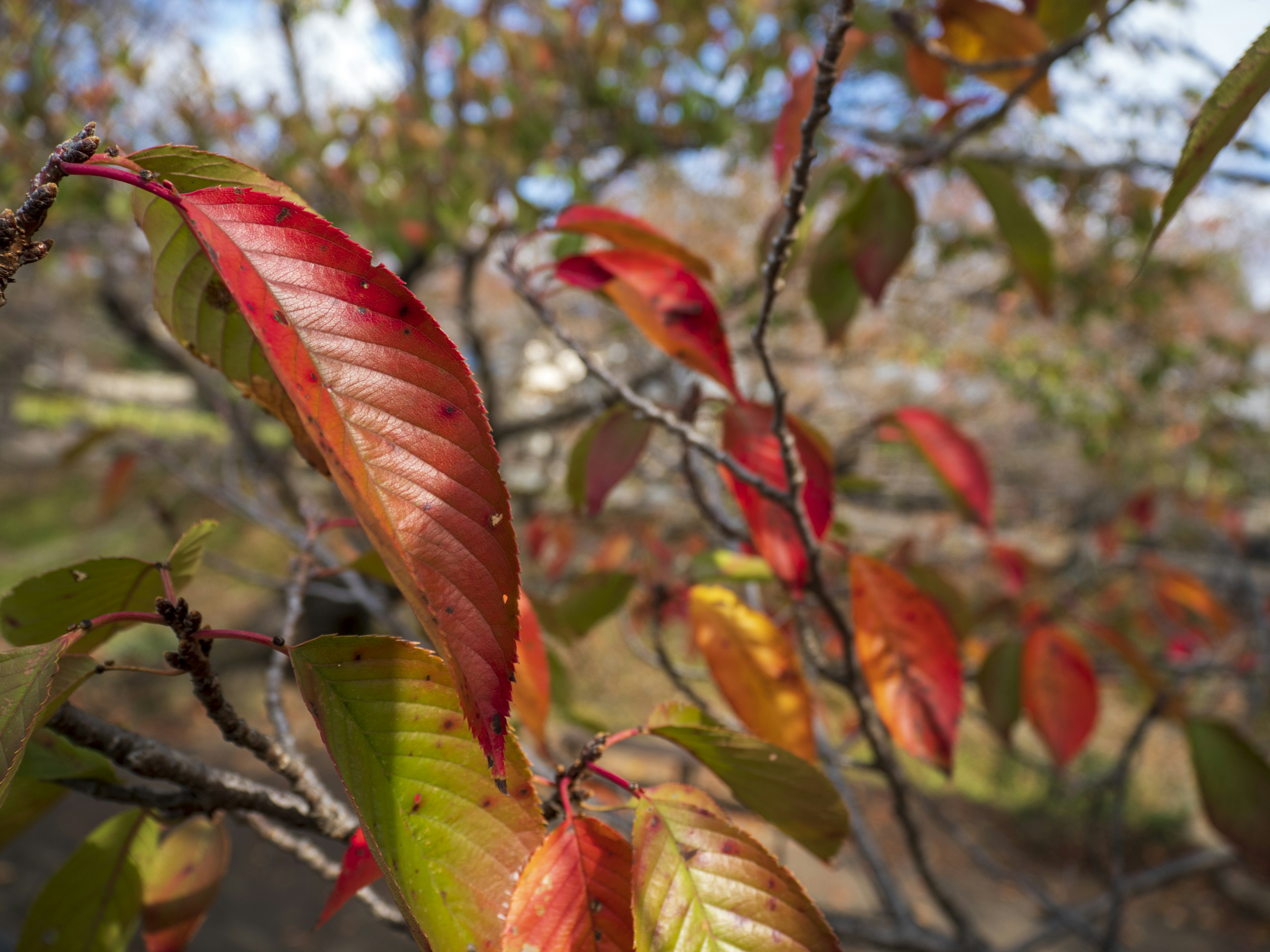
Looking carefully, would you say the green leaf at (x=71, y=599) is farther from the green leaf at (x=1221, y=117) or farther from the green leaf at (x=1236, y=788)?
the green leaf at (x=1236, y=788)

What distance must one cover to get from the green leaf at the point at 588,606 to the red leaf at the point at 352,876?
524 mm

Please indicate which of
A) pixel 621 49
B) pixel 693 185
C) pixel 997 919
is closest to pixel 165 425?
pixel 693 185

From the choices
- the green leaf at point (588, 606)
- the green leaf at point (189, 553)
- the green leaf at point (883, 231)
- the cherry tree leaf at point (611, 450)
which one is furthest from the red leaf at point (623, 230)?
the green leaf at point (588, 606)

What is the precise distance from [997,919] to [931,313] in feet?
11.9

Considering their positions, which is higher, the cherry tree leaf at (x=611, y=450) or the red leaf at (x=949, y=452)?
the red leaf at (x=949, y=452)

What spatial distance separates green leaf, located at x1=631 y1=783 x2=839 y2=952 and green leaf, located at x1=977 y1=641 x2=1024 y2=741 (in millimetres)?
810

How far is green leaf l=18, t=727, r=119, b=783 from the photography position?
41 cm

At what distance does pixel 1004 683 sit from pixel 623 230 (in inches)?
34.9

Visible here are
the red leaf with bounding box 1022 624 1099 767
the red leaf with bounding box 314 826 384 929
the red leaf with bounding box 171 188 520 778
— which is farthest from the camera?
the red leaf with bounding box 1022 624 1099 767

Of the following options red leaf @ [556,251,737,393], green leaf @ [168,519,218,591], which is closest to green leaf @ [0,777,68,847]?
green leaf @ [168,519,218,591]

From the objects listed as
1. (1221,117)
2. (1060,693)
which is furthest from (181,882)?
(1060,693)

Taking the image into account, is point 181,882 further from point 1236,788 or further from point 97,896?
point 1236,788

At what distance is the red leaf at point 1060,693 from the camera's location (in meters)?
0.94

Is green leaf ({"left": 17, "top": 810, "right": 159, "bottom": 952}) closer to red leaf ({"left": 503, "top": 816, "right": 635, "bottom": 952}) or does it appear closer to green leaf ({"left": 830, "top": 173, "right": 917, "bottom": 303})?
red leaf ({"left": 503, "top": 816, "right": 635, "bottom": 952})
